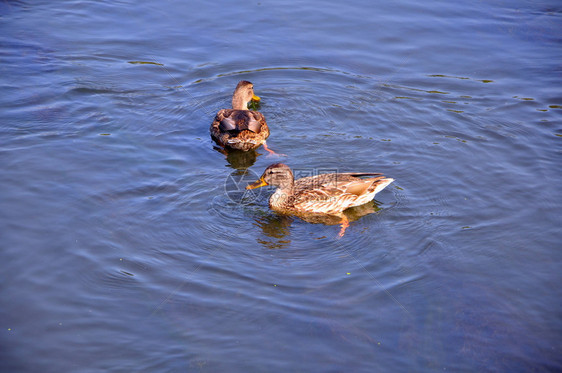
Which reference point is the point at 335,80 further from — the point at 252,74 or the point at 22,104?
the point at 22,104

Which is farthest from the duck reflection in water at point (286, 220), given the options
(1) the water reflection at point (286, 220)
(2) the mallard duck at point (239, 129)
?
(2) the mallard duck at point (239, 129)

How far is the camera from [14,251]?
22.3 feet

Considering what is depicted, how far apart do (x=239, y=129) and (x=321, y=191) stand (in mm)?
2199

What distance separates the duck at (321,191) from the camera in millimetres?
8305

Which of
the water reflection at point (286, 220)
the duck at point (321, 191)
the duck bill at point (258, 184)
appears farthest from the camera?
the duck bill at point (258, 184)

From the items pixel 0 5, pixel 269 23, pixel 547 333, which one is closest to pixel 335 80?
pixel 269 23

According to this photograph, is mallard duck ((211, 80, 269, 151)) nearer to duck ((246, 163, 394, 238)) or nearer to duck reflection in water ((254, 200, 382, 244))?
duck ((246, 163, 394, 238))

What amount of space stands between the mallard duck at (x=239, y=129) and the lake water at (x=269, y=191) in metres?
0.25

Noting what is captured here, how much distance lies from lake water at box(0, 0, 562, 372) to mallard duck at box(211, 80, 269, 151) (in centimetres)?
25

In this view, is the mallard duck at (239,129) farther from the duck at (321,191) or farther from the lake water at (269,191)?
the duck at (321,191)

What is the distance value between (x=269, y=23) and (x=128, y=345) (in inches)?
389

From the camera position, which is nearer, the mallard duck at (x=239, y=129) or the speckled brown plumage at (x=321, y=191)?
the speckled brown plumage at (x=321, y=191)

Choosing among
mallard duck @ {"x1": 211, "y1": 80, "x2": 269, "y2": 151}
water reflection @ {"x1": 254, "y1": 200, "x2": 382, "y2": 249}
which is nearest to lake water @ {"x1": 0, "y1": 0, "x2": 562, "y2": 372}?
water reflection @ {"x1": 254, "y1": 200, "x2": 382, "y2": 249}

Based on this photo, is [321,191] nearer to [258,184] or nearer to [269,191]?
[258,184]
